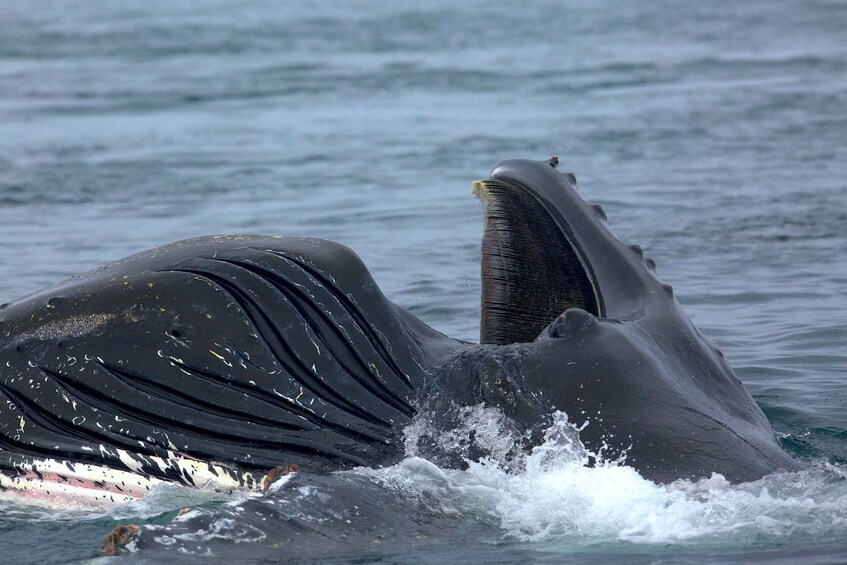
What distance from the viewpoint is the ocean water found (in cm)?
518

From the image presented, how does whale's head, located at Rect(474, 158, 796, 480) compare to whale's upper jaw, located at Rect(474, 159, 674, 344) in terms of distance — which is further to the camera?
whale's upper jaw, located at Rect(474, 159, 674, 344)

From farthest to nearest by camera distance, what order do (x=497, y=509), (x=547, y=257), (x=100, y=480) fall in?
(x=547, y=257)
(x=100, y=480)
(x=497, y=509)

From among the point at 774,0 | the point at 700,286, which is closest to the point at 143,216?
the point at 700,286

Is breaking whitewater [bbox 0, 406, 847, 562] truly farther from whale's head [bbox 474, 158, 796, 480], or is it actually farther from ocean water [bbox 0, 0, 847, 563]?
whale's head [bbox 474, 158, 796, 480]

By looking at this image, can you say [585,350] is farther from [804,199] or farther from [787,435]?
[804,199]

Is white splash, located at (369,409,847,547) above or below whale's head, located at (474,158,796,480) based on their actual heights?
below

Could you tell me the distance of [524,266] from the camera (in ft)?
21.7

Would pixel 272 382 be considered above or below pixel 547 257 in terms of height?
below

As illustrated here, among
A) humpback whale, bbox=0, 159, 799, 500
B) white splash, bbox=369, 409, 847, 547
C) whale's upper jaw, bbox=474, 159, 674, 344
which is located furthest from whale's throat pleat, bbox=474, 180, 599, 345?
white splash, bbox=369, 409, 847, 547

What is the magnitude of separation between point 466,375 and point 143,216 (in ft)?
31.5

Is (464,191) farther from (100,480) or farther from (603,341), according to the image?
(100,480)

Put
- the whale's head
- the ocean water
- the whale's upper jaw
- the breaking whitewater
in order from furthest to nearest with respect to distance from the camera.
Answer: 1. the whale's upper jaw
2. the whale's head
3. the ocean water
4. the breaking whitewater

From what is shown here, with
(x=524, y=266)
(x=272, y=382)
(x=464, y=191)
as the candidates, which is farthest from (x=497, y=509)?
(x=464, y=191)

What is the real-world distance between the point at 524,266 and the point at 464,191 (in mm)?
9594
